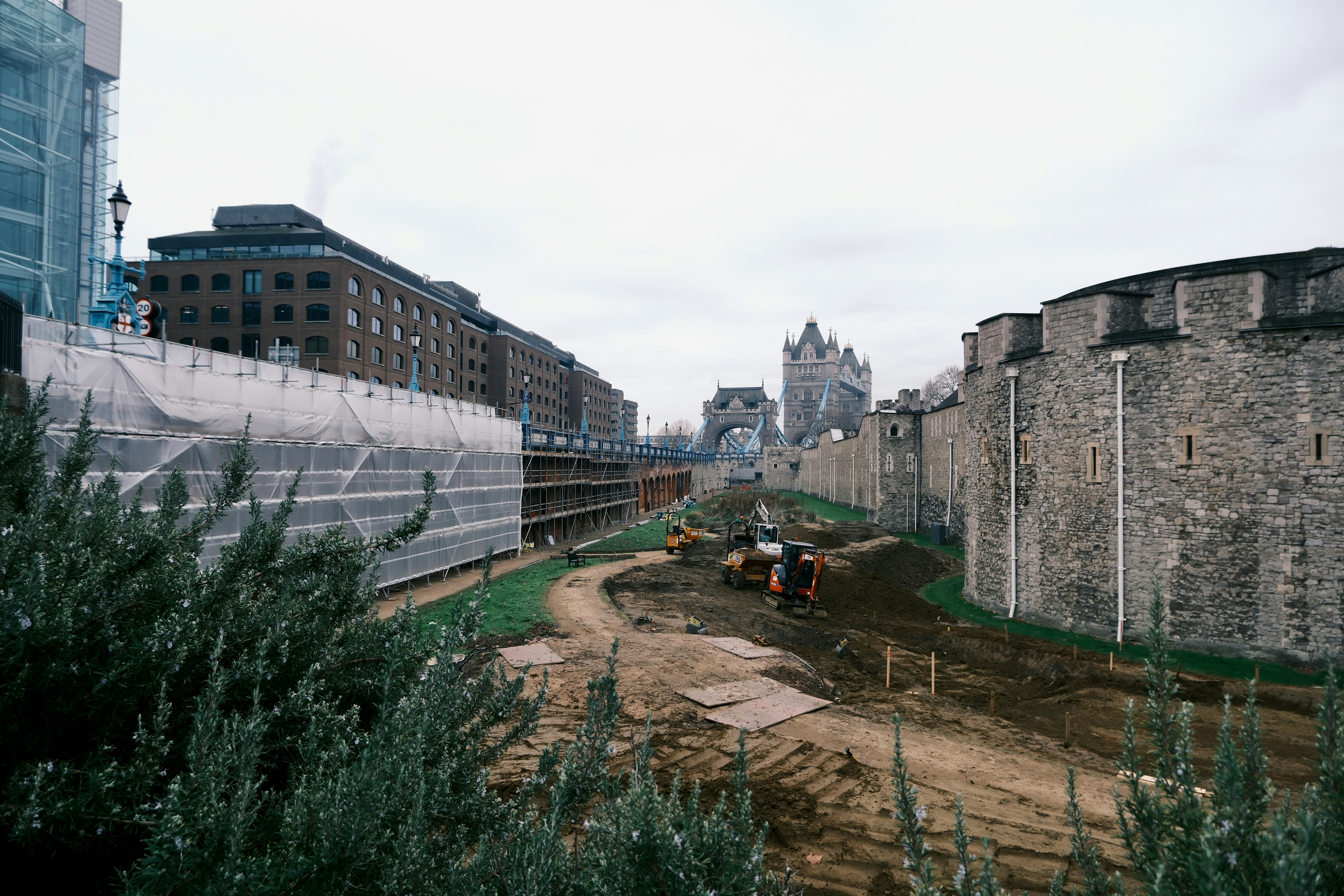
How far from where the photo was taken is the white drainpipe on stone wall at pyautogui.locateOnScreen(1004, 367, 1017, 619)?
18719 mm

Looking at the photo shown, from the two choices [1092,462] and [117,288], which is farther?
[1092,462]

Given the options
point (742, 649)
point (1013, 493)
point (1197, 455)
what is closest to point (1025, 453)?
point (1013, 493)

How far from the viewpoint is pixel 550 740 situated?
955 centimetres

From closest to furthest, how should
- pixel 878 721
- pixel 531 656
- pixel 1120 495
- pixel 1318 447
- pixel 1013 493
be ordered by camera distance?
pixel 878 721 < pixel 531 656 < pixel 1318 447 < pixel 1120 495 < pixel 1013 493

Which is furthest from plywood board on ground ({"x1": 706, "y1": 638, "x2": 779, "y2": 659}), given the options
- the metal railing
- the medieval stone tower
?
the medieval stone tower

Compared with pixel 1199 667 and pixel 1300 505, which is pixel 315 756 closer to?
pixel 1199 667

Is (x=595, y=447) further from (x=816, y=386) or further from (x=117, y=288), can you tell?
(x=816, y=386)

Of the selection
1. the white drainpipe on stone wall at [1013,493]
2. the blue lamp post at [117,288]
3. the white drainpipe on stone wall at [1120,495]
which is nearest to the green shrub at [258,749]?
the blue lamp post at [117,288]

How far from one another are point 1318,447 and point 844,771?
13781 millimetres

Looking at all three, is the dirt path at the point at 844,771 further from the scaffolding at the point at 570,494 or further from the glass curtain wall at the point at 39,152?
the glass curtain wall at the point at 39,152

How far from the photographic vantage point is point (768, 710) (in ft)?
34.4

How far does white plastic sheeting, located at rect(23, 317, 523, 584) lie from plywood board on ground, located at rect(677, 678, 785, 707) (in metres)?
6.45

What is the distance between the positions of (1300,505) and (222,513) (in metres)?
19.7

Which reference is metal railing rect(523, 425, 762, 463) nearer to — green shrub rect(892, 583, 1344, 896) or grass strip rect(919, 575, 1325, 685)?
grass strip rect(919, 575, 1325, 685)
